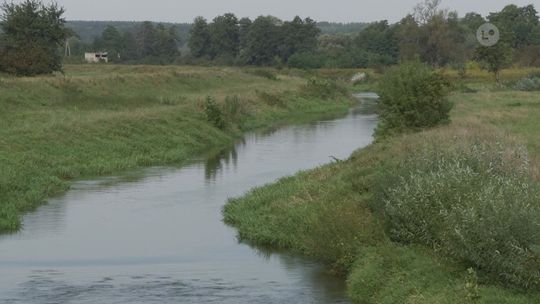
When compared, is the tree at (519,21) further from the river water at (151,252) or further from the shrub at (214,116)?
the river water at (151,252)

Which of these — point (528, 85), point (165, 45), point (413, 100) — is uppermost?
point (413, 100)

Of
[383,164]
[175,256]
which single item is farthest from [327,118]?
[175,256]

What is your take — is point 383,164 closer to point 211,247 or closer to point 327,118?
point 211,247

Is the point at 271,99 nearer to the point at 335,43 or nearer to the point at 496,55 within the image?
the point at 496,55

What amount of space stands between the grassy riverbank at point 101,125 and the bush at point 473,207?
996 centimetres

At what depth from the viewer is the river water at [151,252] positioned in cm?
1688

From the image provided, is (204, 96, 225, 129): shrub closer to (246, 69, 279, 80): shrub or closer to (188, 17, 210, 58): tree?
(246, 69, 279, 80): shrub

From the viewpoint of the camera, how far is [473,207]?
1504 cm

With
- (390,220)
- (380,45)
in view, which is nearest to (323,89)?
(390,220)

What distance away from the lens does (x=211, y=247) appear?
68.6 feet

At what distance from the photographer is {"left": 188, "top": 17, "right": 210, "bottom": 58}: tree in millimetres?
141500

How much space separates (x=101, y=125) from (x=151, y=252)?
58.4ft

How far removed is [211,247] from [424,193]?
19.5 feet

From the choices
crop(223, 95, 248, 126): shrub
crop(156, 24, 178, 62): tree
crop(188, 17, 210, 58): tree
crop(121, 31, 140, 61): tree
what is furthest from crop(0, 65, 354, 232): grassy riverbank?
crop(156, 24, 178, 62): tree
